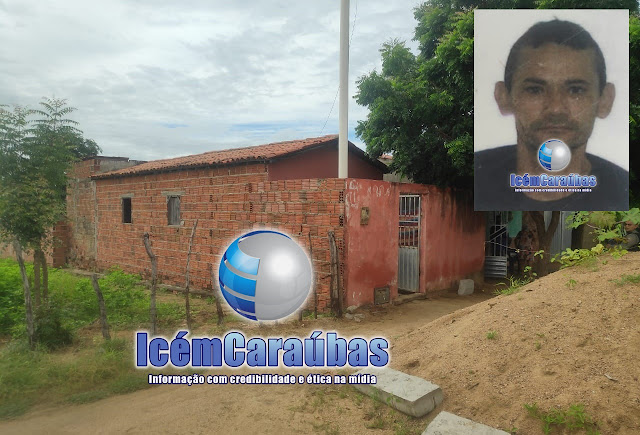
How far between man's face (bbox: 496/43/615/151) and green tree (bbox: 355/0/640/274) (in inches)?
106

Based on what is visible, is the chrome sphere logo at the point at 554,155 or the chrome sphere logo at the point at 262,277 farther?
the chrome sphere logo at the point at 262,277

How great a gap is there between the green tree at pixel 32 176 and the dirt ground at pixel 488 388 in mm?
2413

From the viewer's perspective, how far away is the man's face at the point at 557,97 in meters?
4.02

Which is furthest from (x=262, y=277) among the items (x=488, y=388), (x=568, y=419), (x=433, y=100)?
(x=433, y=100)

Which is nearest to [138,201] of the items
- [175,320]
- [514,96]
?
[175,320]

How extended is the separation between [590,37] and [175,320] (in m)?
6.42

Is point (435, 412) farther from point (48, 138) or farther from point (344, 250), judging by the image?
point (48, 138)

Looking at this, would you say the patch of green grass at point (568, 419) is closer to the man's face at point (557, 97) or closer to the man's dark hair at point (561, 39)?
the man's face at point (557, 97)

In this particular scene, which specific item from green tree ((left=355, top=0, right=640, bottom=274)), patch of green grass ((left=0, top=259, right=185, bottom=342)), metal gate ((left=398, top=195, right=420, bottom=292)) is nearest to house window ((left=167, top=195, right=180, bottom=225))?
patch of green grass ((left=0, top=259, right=185, bottom=342))

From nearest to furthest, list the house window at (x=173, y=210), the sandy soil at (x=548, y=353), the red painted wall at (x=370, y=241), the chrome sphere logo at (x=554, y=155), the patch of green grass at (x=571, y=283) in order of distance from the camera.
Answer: the sandy soil at (x=548, y=353) → the chrome sphere logo at (x=554, y=155) → the patch of green grass at (x=571, y=283) → the red painted wall at (x=370, y=241) → the house window at (x=173, y=210)

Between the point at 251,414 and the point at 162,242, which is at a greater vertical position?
the point at 162,242

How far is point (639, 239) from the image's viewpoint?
7090mm

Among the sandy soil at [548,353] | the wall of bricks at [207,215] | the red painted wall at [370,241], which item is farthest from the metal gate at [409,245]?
the sandy soil at [548,353]

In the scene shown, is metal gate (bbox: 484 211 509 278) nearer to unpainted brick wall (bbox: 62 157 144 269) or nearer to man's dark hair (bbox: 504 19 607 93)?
man's dark hair (bbox: 504 19 607 93)
